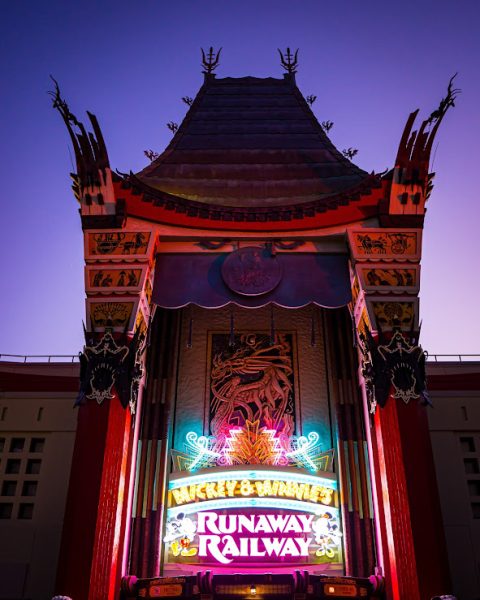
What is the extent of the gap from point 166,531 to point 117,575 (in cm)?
172

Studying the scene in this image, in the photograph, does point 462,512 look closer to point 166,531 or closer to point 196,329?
point 166,531

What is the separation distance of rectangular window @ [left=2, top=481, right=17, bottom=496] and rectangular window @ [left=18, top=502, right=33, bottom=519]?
36 cm

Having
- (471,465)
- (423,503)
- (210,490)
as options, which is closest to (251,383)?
(210,490)

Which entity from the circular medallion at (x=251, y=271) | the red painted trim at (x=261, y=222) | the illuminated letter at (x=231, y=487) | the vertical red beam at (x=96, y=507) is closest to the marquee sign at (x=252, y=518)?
the illuminated letter at (x=231, y=487)

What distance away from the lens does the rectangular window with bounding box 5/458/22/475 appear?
12992 mm

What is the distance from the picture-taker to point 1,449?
13258mm

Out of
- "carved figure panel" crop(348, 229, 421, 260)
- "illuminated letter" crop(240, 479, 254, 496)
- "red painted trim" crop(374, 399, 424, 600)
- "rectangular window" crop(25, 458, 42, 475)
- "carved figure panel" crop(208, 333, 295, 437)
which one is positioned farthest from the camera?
"carved figure panel" crop(208, 333, 295, 437)

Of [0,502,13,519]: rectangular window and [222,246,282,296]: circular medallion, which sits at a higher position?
[222,246,282,296]: circular medallion

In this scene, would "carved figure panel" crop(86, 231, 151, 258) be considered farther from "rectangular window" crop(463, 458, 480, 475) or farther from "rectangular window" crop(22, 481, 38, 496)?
"rectangular window" crop(463, 458, 480, 475)

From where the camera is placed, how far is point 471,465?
12.9 metres

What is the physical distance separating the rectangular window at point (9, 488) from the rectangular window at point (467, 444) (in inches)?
380

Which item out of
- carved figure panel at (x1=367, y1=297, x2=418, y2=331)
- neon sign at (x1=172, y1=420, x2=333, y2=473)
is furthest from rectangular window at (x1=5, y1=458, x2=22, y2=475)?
carved figure panel at (x1=367, y1=297, x2=418, y2=331)

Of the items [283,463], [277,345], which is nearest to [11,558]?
[283,463]

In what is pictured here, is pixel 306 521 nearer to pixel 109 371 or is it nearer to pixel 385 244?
pixel 109 371
